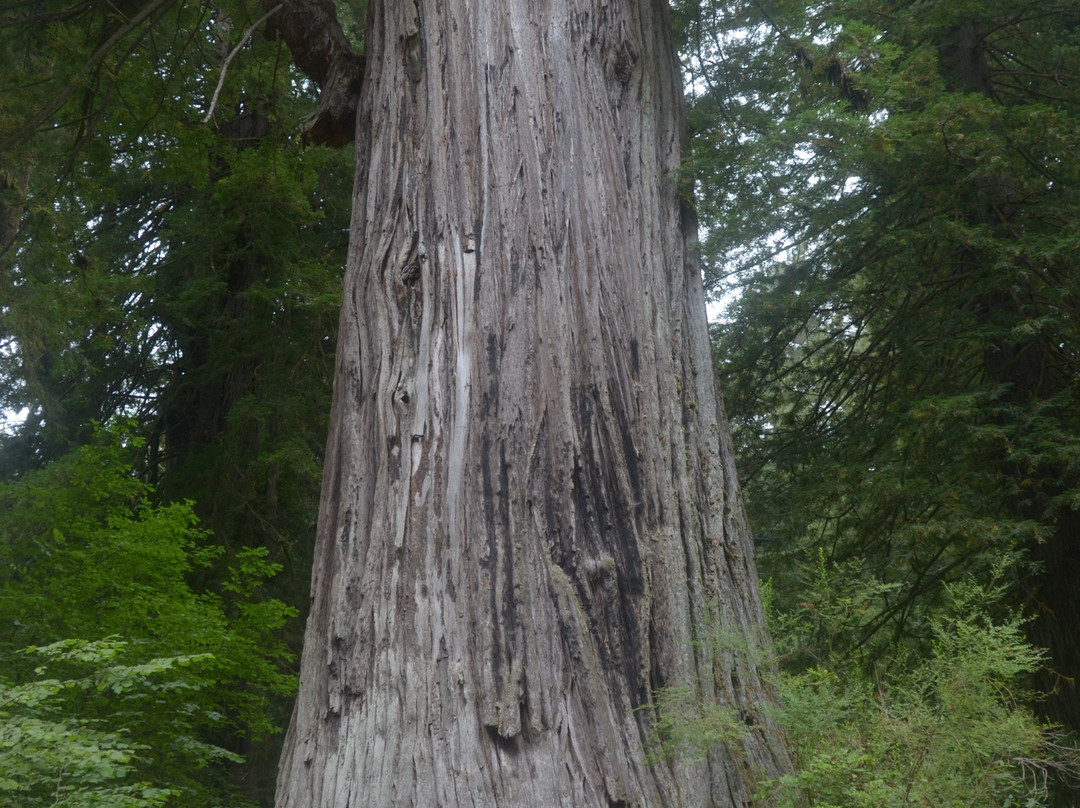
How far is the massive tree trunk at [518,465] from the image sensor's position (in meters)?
3.02

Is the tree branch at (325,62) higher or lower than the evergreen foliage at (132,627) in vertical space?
higher

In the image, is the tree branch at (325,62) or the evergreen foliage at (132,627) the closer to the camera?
the tree branch at (325,62)

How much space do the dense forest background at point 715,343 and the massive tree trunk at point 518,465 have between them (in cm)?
33

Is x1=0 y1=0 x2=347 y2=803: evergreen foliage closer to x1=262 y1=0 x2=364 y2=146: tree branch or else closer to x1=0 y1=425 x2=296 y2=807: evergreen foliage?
x1=0 y1=425 x2=296 y2=807: evergreen foliage

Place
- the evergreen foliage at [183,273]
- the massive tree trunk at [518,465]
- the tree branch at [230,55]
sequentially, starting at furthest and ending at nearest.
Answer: the evergreen foliage at [183,273] < the tree branch at [230,55] < the massive tree trunk at [518,465]

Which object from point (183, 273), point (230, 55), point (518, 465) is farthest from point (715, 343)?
point (518, 465)

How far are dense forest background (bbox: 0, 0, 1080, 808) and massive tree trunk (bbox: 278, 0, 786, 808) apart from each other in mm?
327

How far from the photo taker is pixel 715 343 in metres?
9.30

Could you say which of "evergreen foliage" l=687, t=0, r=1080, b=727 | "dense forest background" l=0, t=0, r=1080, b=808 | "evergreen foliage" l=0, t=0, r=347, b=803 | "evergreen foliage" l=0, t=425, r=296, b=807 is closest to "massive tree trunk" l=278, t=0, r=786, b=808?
"dense forest background" l=0, t=0, r=1080, b=808

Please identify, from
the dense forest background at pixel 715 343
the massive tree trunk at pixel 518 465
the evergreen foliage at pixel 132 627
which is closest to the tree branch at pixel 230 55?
the dense forest background at pixel 715 343

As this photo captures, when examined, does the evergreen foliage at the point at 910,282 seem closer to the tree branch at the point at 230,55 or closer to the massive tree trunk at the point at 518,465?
the massive tree trunk at the point at 518,465

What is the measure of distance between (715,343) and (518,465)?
637 centimetres

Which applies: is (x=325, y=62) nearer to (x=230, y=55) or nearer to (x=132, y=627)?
(x=230, y=55)

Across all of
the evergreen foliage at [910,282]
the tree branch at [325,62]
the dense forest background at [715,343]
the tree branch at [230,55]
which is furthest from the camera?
Result: the evergreen foliage at [910,282]
